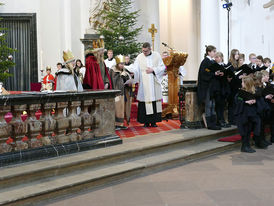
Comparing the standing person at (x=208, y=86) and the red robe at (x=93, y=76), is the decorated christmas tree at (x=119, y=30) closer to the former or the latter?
the standing person at (x=208, y=86)

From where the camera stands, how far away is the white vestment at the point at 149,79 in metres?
8.96

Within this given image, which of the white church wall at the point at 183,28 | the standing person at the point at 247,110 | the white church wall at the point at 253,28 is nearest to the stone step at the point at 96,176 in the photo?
the standing person at the point at 247,110

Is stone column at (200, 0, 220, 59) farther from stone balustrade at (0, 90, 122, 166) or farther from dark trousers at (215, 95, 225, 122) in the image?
stone balustrade at (0, 90, 122, 166)

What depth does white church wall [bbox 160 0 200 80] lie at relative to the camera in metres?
18.2

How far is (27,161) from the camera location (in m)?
5.30

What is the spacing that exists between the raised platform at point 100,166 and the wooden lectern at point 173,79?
255 cm

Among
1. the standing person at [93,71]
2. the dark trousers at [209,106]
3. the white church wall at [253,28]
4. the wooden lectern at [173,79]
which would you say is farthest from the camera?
the white church wall at [253,28]

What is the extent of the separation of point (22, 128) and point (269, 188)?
11.0ft

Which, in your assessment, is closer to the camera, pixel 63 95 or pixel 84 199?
pixel 84 199

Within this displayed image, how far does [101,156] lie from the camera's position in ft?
18.8

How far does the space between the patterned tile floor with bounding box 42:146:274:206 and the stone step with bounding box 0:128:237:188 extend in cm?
51

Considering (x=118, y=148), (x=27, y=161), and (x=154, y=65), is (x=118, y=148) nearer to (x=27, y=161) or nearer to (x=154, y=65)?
(x=27, y=161)

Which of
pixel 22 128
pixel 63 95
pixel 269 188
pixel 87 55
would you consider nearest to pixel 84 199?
pixel 22 128

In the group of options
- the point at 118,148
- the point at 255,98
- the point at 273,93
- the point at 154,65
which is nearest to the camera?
the point at 118,148
